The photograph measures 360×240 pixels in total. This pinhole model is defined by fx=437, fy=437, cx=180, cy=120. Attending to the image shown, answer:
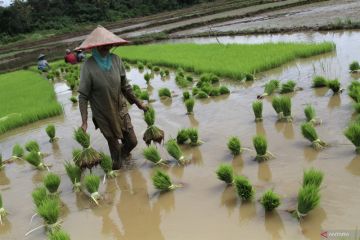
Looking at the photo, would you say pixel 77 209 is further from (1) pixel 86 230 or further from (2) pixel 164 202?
(2) pixel 164 202

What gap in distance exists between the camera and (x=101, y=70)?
182 inches

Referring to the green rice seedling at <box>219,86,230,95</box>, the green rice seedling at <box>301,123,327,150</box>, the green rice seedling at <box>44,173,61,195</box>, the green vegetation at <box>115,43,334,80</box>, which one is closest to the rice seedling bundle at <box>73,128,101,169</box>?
the green rice seedling at <box>44,173,61,195</box>

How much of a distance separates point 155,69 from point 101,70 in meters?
7.05

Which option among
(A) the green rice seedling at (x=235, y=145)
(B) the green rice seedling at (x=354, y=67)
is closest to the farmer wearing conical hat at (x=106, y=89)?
(A) the green rice seedling at (x=235, y=145)

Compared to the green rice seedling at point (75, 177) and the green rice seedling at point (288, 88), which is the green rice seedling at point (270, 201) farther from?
the green rice seedling at point (288, 88)

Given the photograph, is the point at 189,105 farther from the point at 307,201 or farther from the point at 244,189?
the point at 307,201

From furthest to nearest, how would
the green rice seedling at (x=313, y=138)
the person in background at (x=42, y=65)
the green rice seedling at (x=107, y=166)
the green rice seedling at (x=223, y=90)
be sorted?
the person in background at (x=42, y=65) < the green rice seedling at (x=223, y=90) < the green rice seedling at (x=107, y=166) < the green rice seedling at (x=313, y=138)

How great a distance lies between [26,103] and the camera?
31.8 feet

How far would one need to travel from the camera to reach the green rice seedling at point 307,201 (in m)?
3.07

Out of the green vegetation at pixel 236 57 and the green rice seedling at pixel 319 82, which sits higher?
the green rice seedling at pixel 319 82

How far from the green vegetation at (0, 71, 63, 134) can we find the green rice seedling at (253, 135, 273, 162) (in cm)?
526

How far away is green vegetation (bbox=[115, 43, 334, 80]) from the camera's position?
891 cm

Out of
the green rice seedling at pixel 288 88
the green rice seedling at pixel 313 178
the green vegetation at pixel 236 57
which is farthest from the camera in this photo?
the green vegetation at pixel 236 57

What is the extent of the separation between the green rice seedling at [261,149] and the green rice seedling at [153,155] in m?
1.07
